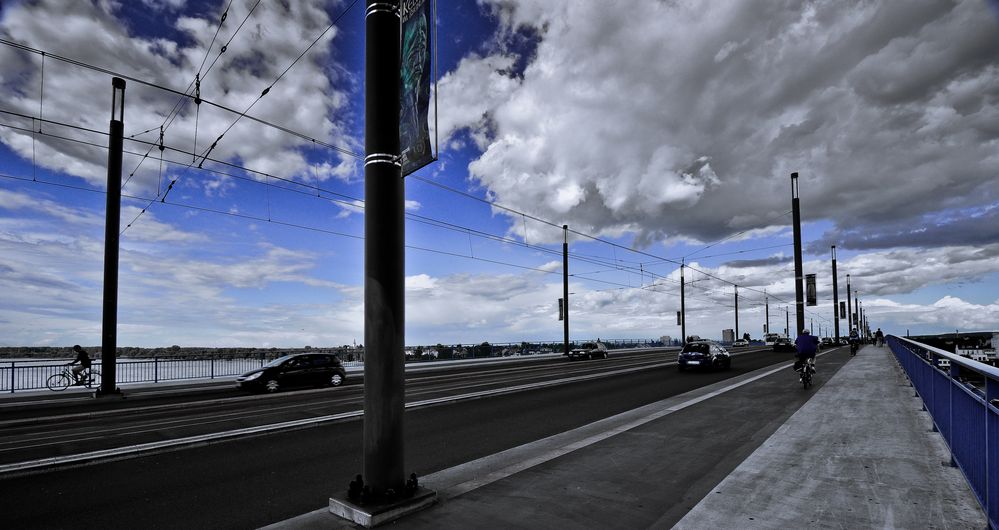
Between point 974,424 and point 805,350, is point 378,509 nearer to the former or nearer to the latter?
point 974,424

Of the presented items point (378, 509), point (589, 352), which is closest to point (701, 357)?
point (589, 352)

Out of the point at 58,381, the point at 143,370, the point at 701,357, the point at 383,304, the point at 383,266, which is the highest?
the point at 383,266

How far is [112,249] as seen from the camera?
17.4 metres

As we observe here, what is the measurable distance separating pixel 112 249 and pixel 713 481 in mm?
19819

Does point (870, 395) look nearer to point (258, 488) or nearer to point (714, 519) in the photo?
point (714, 519)

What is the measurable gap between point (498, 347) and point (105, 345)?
3126 cm

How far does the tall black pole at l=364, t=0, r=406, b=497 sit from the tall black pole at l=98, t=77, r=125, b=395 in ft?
56.6

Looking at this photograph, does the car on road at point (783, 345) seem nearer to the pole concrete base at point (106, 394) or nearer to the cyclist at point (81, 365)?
the pole concrete base at point (106, 394)

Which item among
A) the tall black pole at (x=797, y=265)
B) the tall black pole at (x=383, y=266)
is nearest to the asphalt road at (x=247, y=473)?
the tall black pole at (x=383, y=266)

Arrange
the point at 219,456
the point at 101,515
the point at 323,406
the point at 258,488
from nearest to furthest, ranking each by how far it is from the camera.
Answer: the point at 101,515 < the point at 258,488 < the point at 219,456 < the point at 323,406

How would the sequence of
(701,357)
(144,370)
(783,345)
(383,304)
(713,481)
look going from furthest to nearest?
(783,345) < (144,370) < (701,357) < (713,481) < (383,304)

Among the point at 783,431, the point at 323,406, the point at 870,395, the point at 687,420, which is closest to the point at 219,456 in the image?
the point at 323,406

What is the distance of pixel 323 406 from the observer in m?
12.6

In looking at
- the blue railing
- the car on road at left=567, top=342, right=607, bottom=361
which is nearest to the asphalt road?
the blue railing
